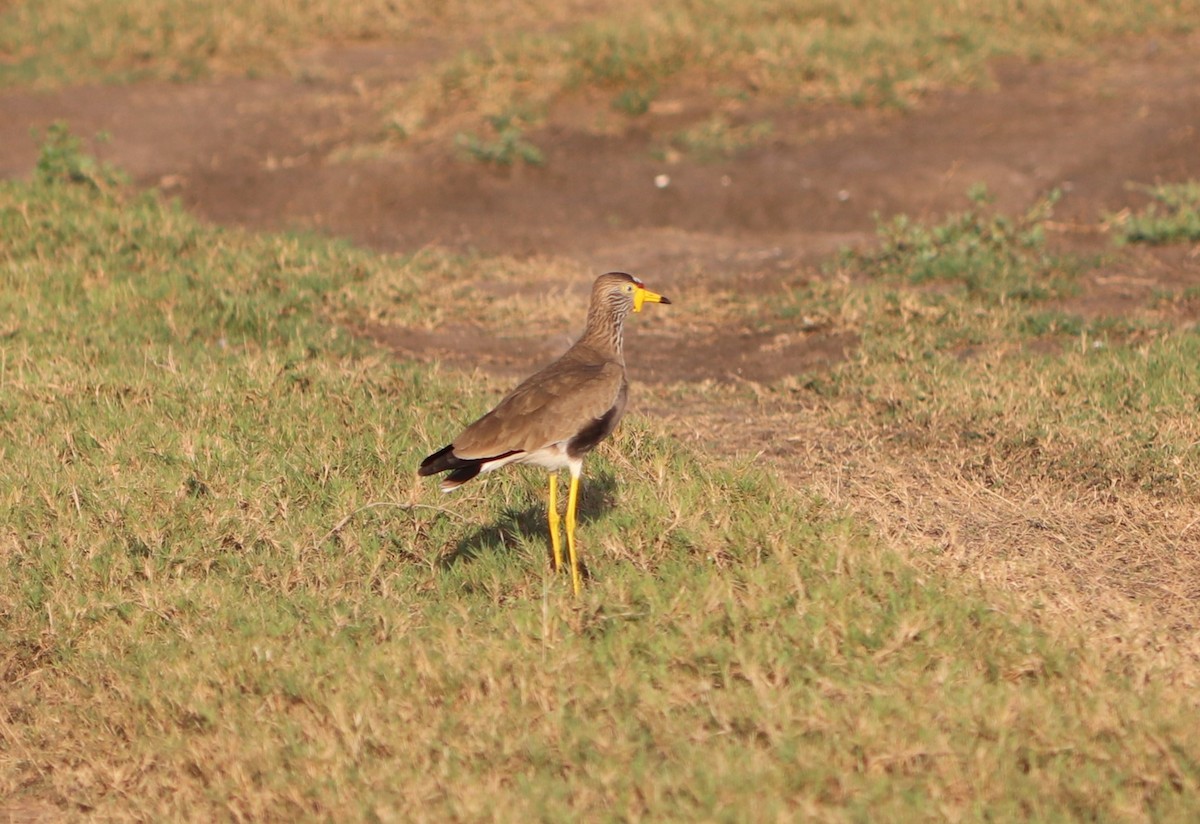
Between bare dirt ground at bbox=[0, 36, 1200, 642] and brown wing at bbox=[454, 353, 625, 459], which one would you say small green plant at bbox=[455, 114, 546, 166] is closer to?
bare dirt ground at bbox=[0, 36, 1200, 642]

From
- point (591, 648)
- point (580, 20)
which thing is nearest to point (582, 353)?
point (591, 648)

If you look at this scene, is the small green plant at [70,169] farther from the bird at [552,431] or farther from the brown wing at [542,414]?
the brown wing at [542,414]

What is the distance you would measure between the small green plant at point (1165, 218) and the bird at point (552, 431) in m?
5.99

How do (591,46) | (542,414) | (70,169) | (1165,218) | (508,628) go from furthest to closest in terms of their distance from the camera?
(591,46)
(70,169)
(1165,218)
(542,414)
(508,628)

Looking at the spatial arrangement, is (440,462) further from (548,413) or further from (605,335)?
(605,335)

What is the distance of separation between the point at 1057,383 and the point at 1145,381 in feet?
1.32

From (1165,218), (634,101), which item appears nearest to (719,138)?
(634,101)

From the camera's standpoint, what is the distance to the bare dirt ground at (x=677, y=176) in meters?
8.90

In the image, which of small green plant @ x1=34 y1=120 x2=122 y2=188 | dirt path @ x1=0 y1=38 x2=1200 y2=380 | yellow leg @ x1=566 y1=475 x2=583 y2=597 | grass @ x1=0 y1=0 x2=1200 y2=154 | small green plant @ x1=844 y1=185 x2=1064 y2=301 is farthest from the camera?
grass @ x1=0 y1=0 x2=1200 y2=154

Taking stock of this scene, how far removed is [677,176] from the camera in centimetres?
1180

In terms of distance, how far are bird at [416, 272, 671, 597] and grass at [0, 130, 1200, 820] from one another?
0.35 metres

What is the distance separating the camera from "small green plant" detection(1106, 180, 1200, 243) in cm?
973

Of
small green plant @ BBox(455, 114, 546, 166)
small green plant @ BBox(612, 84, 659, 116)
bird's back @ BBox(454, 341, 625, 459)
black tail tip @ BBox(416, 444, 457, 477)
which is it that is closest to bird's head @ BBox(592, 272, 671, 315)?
bird's back @ BBox(454, 341, 625, 459)

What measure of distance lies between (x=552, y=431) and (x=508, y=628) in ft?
2.20
